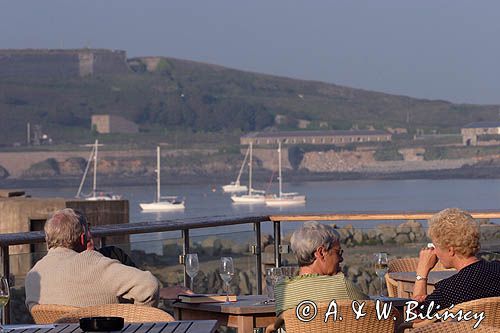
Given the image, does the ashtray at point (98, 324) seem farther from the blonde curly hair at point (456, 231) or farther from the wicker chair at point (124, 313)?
the blonde curly hair at point (456, 231)

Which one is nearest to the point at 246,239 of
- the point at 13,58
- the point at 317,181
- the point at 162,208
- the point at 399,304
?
the point at 399,304

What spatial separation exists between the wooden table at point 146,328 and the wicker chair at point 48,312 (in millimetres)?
188

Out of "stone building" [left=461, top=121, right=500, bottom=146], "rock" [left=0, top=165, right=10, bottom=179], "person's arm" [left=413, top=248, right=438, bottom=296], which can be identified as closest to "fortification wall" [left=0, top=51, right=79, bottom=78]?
"rock" [left=0, top=165, right=10, bottom=179]

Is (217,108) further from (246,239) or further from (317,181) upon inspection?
(246,239)

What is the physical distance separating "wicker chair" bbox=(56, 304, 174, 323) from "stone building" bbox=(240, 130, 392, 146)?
145 metres

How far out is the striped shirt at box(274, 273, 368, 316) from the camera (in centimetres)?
372

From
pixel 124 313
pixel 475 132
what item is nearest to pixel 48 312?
pixel 124 313

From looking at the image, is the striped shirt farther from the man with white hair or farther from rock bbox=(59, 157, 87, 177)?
rock bbox=(59, 157, 87, 177)

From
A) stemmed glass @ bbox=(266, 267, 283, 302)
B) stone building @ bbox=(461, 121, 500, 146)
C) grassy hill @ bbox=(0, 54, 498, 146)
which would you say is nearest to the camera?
stemmed glass @ bbox=(266, 267, 283, 302)

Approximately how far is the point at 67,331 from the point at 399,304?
4.38 feet

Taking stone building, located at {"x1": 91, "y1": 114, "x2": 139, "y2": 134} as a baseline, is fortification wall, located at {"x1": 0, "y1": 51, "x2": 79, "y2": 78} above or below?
above

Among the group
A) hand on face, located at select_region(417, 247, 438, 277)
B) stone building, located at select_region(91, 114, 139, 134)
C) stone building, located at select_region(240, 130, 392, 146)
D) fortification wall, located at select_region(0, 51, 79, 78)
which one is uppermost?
fortification wall, located at select_region(0, 51, 79, 78)

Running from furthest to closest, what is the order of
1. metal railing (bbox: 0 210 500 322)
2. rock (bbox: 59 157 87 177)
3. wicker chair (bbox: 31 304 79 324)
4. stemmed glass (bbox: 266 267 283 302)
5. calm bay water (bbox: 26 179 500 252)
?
rock (bbox: 59 157 87 177) → calm bay water (bbox: 26 179 500 252) → metal railing (bbox: 0 210 500 322) → stemmed glass (bbox: 266 267 283 302) → wicker chair (bbox: 31 304 79 324)

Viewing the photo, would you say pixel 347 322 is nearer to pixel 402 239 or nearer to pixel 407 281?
pixel 407 281
